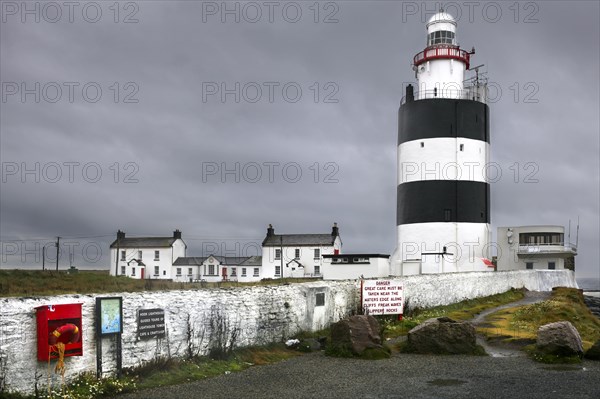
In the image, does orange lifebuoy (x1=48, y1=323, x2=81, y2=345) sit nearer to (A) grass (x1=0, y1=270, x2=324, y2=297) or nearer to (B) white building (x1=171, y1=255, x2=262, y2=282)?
(A) grass (x1=0, y1=270, x2=324, y2=297)

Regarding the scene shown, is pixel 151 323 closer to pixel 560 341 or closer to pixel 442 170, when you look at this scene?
pixel 560 341

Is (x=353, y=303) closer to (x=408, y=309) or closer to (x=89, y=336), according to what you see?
(x=408, y=309)

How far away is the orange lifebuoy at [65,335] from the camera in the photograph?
11492 mm

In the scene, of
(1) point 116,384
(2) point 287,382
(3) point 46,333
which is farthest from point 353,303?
(3) point 46,333

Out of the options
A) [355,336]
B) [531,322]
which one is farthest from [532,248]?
[355,336]

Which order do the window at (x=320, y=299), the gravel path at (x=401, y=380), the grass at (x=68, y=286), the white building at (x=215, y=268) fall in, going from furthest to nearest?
the white building at (x=215, y=268), the window at (x=320, y=299), the grass at (x=68, y=286), the gravel path at (x=401, y=380)

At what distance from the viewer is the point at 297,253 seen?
70.8 metres

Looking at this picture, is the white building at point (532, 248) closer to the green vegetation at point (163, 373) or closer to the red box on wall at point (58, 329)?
the green vegetation at point (163, 373)

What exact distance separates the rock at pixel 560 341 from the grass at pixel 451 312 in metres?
5.04

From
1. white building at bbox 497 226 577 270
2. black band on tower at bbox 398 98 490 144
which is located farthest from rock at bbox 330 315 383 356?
white building at bbox 497 226 577 270

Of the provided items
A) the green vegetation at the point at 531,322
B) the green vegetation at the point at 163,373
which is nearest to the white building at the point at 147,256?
the green vegetation at the point at 531,322

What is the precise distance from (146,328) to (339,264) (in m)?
25.1

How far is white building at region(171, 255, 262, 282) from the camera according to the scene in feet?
255

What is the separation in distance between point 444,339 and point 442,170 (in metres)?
23.0
